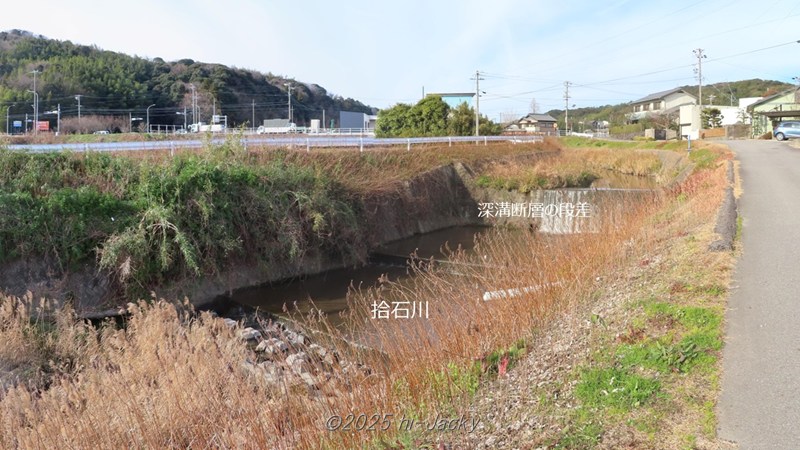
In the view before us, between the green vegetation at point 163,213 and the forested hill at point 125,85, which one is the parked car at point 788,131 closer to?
the green vegetation at point 163,213

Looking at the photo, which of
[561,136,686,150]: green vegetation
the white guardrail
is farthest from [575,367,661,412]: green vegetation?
[561,136,686,150]: green vegetation

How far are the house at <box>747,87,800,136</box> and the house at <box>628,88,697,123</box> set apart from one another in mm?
20244

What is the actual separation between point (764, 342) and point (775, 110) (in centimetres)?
4398

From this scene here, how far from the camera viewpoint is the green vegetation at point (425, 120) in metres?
34.6

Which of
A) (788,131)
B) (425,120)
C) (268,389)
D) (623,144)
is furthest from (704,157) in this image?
(268,389)

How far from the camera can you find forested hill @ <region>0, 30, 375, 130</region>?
57.4 meters

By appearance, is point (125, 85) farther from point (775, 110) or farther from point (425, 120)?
point (775, 110)

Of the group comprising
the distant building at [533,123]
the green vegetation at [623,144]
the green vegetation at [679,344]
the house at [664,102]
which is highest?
the house at [664,102]

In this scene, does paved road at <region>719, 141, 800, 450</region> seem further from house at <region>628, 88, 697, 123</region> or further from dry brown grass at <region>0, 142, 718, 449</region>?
house at <region>628, 88, 697, 123</region>

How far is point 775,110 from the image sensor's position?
131ft

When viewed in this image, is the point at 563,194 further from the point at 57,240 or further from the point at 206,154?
the point at 57,240

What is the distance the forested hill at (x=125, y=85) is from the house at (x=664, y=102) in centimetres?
5019

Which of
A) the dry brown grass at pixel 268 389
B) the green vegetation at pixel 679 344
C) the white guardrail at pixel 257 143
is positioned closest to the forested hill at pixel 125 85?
Result: the white guardrail at pixel 257 143

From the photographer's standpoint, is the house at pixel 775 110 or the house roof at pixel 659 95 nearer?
the house at pixel 775 110
